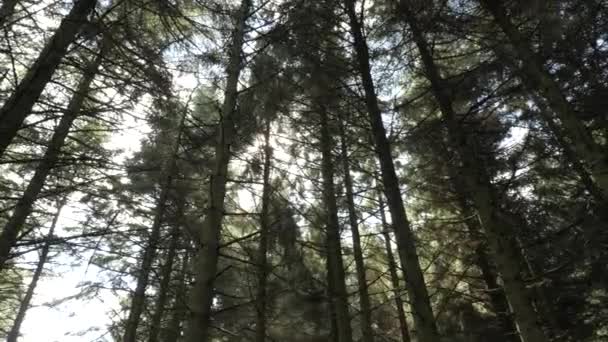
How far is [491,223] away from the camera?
481cm

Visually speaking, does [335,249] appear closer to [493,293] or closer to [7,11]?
[493,293]

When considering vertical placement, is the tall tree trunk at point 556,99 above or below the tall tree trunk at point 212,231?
above

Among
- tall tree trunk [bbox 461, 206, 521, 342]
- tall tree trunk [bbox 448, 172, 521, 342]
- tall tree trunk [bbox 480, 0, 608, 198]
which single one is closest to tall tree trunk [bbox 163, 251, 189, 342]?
tall tree trunk [bbox 480, 0, 608, 198]

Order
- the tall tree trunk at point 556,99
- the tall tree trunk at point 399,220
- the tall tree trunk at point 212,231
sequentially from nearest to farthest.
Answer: the tall tree trunk at point 212,231 → the tall tree trunk at point 399,220 → the tall tree trunk at point 556,99

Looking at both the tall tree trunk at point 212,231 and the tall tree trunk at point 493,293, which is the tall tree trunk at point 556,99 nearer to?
the tall tree trunk at point 212,231

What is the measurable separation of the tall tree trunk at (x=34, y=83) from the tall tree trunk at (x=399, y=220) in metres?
3.65

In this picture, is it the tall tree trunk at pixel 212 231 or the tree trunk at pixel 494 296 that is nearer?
the tall tree trunk at pixel 212 231

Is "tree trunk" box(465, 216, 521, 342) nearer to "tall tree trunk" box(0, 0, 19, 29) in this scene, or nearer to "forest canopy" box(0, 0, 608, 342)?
"forest canopy" box(0, 0, 608, 342)

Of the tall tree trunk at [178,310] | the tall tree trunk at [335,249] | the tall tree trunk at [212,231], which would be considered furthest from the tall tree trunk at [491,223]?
the tall tree trunk at [178,310]

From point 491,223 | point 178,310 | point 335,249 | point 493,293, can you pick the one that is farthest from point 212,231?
point 493,293

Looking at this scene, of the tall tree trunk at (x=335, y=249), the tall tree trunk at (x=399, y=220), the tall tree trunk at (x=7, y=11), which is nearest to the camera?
the tall tree trunk at (x=7, y=11)

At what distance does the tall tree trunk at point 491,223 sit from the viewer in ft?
13.8

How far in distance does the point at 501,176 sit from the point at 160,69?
1013 centimetres

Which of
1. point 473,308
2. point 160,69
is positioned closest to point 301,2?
point 160,69
